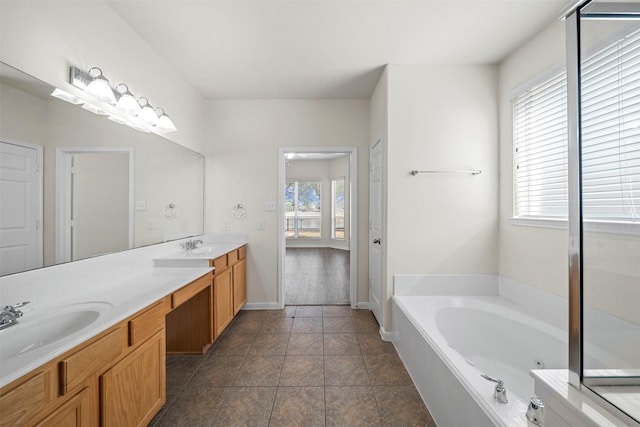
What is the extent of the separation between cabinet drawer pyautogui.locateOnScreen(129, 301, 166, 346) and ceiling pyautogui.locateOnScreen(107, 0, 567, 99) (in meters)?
1.96

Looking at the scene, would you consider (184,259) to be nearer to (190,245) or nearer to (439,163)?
(190,245)

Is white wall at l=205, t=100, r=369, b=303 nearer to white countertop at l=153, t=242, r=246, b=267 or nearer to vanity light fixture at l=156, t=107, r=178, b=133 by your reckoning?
white countertop at l=153, t=242, r=246, b=267

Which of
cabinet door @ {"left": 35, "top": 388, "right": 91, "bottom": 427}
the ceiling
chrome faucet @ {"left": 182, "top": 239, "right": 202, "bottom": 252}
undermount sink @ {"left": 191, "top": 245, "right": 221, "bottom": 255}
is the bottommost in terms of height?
cabinet door @ {"left": 35, "top": 388, "right": 91, "bottom": 427}

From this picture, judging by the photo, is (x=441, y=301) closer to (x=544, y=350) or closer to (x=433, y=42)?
(x=544, y=350)

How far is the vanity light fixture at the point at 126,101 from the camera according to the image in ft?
5.91

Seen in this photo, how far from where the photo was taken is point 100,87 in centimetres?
162

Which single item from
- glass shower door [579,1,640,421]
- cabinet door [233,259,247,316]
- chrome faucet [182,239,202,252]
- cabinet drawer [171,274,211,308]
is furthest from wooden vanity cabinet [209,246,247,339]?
glass shower door [579,1,640,421]

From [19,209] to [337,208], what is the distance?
7.01 metres

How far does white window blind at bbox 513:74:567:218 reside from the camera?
181 cm

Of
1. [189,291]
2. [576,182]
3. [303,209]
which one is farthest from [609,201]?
[303,209]

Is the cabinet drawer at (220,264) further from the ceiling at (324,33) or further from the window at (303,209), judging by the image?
the window at (303,209)

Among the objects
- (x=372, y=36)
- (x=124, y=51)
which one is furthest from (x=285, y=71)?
(x=124, y=51)

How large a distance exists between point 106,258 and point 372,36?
2524 mm

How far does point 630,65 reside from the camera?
2.76 feet
